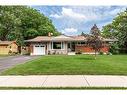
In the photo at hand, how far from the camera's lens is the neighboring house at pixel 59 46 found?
158 feet

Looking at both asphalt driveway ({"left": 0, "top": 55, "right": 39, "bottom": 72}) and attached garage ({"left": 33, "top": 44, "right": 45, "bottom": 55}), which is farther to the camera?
attached garage ({"left": 33, "top": 44, "right": 45, "bottom": 55})

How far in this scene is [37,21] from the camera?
189 ft

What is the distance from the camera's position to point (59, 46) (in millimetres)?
48750

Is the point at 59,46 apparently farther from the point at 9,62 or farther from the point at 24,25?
the point at 9,62

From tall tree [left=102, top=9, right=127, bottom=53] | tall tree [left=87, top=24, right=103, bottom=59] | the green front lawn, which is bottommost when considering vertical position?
the green front lawn

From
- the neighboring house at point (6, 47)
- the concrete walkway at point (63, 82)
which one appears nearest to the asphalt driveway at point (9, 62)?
the concrete walkway at point (63, 82)

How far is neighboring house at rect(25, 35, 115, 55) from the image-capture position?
1895 inches

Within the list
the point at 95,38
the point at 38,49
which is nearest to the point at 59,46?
the point at 38,49

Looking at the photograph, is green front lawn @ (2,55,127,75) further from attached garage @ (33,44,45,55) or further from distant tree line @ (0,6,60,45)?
distant tree line @ (0,6,60,45)

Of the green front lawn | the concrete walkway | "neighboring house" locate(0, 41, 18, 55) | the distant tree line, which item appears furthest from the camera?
the distant tree line

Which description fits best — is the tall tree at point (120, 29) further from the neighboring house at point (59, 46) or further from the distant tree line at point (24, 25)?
the distant tree line at point (24, 25)

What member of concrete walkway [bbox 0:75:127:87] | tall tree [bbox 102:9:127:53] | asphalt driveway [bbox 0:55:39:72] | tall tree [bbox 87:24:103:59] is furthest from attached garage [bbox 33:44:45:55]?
concrete walkway [bbox 0:75:127:87]

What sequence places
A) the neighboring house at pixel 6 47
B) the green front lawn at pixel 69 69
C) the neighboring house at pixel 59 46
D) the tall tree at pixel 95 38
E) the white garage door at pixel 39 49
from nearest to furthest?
the green front lawn at pixel 69 69
the tall tree at pixel 95 38
the neighboring house at pixel 59 46
the white garage door at pixel 39 49
the neighboring house at pixel 6 47
